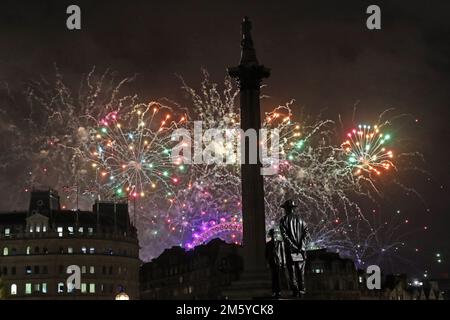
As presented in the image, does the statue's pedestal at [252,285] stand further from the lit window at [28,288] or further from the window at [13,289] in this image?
the window at [13,289]

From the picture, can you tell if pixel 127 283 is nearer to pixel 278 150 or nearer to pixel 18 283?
pixel 18 283

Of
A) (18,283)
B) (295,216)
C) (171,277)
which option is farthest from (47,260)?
Result: (295,216)

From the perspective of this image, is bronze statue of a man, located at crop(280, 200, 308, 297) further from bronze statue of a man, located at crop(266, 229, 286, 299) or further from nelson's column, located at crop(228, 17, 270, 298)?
nelson's column, located at crop(228, 17, 270, 298)

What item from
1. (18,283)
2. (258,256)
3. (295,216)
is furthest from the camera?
(18,283)

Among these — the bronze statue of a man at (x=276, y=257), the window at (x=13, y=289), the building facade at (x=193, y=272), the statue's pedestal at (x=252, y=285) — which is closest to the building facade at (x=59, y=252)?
the window at (x=13, y=289)

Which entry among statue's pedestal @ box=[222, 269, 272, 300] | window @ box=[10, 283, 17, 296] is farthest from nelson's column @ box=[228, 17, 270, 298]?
window @ box=[10, 283, 17, 296]

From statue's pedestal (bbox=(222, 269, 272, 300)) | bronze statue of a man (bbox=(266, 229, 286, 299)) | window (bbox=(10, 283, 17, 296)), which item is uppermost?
bronze statue of a man (bbox=(266, 229, 286, 299))

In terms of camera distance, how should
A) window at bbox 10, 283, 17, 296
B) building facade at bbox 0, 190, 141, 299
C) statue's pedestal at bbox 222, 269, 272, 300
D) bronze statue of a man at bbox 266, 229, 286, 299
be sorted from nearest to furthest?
bronze statue of a man at bbox 266, 229, 286, 299
statue's pedestal at bbox 222, 269, 272, 300
window at bbox 10, 283, 17, 296
building facade at bbox 0, 190, 141, 299
